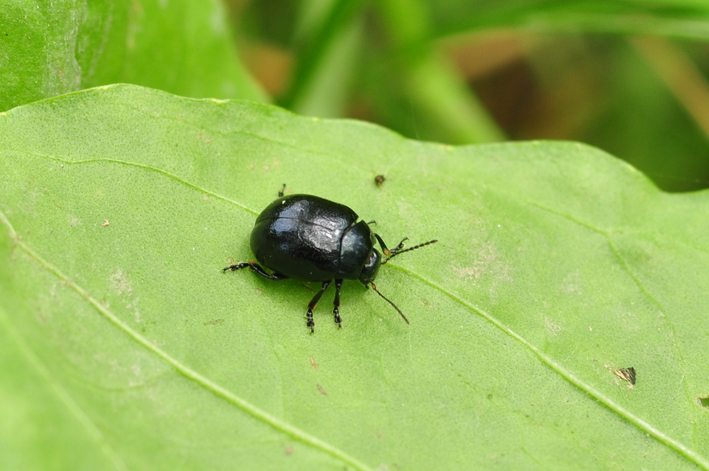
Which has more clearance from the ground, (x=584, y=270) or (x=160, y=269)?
(x=584, y=270)

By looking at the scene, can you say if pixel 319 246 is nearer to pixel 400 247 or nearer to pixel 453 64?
pixel 400 247

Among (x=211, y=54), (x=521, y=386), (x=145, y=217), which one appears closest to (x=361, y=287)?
(x=521, y=386)

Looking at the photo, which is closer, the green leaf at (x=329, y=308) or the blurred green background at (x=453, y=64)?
the green leaf at (x=329, y=308)

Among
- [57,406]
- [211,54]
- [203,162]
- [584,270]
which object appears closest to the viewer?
[57,406]

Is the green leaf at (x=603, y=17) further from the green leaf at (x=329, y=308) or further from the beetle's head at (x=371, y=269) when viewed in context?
the beetle's head at (x=371, y=269)

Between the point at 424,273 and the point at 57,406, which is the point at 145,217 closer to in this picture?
the point at 57,406

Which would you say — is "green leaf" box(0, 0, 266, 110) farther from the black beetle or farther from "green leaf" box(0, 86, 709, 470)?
the black beetle

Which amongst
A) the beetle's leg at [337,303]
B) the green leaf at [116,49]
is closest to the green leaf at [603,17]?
the green leaf at [116,49]
